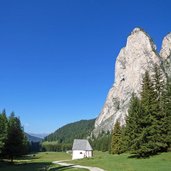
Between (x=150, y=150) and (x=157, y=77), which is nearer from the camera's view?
(x=150, y=150)

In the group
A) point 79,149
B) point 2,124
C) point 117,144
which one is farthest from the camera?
point 79,149

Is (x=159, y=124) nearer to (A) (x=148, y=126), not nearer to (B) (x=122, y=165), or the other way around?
(A) (x=148, y=126)

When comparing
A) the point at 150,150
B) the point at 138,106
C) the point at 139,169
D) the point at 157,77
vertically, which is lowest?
the point at 139,169

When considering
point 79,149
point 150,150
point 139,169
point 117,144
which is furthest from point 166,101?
point 79,149

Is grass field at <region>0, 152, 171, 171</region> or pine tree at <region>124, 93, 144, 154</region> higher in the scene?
pine tree at <region>124, 93, 144, 154</region>

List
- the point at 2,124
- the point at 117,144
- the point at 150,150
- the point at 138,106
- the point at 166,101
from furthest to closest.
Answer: the point at 117,144, the point at 2,124, the point at 166,101, the point at 138,106, the point at 150,150

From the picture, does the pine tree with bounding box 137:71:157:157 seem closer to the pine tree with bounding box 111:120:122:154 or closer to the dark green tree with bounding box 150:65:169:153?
the dark green tree with bounding box 150:65:169:153

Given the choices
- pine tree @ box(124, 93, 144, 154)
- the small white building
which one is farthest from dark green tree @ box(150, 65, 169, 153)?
the small white building

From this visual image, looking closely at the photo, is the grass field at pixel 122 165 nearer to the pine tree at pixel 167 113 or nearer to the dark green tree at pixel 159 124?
the dark green tree at pixel 159 124

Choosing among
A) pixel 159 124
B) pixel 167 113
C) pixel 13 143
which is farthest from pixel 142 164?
pixel 13 143

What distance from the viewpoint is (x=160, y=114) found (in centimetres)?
4922

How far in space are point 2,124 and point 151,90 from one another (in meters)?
A: 28.5

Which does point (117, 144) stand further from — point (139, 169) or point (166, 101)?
point (139, 169)

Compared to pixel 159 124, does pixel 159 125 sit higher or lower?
lower
